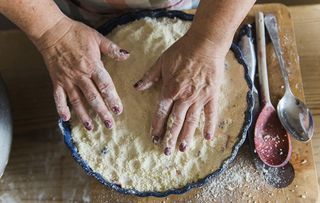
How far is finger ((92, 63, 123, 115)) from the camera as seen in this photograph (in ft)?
2.52

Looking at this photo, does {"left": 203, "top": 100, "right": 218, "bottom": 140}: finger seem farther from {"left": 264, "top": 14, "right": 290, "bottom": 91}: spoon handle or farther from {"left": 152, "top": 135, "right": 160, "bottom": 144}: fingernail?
{"left": 264, "top": 14, "right": 290, "bottom": 91}: spoon handle

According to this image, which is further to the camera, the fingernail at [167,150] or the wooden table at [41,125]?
the wooden table at [41,125]

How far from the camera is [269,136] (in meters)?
0.84

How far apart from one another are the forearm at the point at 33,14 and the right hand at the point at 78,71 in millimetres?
10

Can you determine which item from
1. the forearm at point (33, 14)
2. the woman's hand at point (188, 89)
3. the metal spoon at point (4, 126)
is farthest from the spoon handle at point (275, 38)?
the metal spoon at point (4, 126)

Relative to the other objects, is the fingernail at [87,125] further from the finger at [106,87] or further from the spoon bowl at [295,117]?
the spoon bowl at [295,117]

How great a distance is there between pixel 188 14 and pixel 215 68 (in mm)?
154

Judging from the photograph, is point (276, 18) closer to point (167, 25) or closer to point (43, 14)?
point (167, 25)

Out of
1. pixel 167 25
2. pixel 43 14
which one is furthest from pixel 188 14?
pixel 43 14

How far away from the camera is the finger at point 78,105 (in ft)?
2.57

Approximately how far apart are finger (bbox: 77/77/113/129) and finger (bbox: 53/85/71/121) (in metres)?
0.03

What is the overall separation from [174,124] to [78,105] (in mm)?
164

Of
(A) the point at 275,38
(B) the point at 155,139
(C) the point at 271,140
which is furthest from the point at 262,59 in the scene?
(B) the point at 155,139

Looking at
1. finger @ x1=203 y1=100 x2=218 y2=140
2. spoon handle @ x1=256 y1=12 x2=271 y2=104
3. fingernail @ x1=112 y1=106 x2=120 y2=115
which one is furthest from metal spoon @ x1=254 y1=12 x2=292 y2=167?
fingernail @ x1=112 y1=106 x2=120 y2=115
